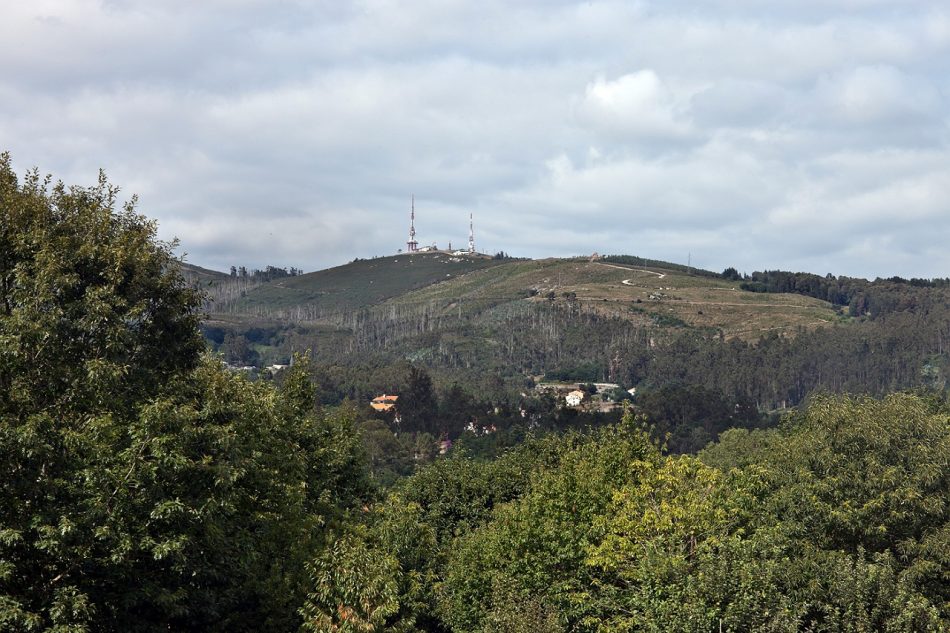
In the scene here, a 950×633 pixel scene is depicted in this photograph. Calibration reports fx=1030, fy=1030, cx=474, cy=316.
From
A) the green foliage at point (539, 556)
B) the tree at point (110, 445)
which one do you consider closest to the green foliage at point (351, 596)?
the tree at point (110, 445)

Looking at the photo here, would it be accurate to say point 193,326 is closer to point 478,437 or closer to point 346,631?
point 346,631

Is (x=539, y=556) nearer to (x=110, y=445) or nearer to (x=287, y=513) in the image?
(x=287, y=513)

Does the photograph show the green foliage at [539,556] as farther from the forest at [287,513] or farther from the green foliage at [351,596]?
the green foliage at [351,596]

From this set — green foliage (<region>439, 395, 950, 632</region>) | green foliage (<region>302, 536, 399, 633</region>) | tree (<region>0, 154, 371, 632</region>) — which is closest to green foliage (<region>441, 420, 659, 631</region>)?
green foliage (<region>439, 395, 950, 632</region>)

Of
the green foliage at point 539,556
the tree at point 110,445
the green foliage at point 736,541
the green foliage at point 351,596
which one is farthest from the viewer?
the green foliage at point 539,556

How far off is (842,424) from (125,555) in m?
33.5

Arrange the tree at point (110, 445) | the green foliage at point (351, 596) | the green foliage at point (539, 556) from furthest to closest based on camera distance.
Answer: the green foliage at point (539, 556) < the green foliage at point (351, 596) < the tree at point (110, 445)

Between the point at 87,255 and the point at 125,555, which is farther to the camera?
the point at 87,255

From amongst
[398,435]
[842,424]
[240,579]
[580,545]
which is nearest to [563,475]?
[580,545]

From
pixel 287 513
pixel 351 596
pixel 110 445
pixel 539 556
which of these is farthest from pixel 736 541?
pixel 110 445

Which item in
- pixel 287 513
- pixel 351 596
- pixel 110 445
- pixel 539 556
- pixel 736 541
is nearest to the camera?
pixel 110 445

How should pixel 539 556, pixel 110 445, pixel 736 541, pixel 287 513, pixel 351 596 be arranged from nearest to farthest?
pixel 110 445 < pixel 351 596 < pixel 736 541 < pixel 287 513 < pixel 539 556

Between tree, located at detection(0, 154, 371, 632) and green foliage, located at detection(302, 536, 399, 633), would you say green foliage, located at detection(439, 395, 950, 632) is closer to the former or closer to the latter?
green foliage, located at detection(302, 536, 399, 633)

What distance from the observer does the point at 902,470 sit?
142ft
